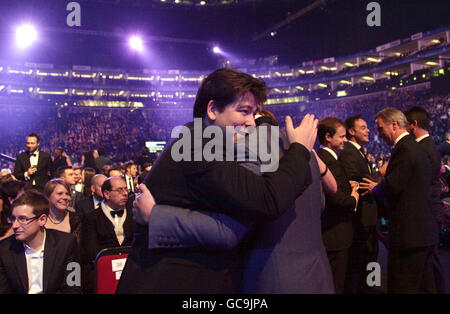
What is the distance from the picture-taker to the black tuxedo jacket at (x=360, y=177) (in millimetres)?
3734

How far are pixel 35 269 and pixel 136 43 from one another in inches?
1619

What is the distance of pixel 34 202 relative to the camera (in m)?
2.58

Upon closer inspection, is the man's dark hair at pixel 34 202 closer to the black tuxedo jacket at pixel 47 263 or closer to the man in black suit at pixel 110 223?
the black tuxedo jacket at pixel 47 263

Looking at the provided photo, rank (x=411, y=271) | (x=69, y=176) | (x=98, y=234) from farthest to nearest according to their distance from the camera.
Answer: (x=69, y=176) < (x=98, y=234) < (x=411, y=271)

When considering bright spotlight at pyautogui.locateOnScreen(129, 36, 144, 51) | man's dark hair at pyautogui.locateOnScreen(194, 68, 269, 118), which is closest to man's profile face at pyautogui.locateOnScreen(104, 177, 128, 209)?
man's dark hair at pyautogui.locateOnScreen(194, 68, 269, 118)

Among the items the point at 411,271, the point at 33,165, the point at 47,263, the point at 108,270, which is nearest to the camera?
the point at 108,270

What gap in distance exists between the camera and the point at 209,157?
3.98 feet

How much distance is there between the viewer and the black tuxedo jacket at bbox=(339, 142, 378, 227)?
3734 millimetres

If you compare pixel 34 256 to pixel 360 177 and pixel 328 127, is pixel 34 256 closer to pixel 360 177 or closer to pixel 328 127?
pixel 328 127

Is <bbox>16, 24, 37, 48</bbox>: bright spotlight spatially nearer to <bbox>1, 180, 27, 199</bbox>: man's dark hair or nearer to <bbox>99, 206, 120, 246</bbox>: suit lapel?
<bbox>1, 180, 27, 199</bbox>: man's dark hair

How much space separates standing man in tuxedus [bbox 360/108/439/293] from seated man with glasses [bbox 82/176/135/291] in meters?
2.49

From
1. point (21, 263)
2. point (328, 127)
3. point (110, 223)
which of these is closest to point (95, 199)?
point (110, 223)

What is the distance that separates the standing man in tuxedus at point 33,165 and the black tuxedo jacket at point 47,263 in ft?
13.7
